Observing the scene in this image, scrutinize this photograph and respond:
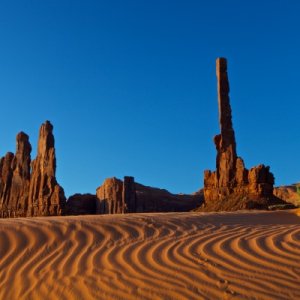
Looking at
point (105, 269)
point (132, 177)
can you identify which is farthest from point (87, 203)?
point (105, 269)

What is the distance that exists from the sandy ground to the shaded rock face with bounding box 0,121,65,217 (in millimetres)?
32549

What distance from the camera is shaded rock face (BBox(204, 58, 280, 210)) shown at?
87.1 ft

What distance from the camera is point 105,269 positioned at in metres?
5.29

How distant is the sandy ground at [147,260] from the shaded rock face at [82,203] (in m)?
36.6

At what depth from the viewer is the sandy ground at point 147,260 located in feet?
15.2

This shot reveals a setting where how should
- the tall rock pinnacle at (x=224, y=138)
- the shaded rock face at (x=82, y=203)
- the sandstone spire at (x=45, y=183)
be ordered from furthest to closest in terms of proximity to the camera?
the shaded rock face at (x=82, y=203) → the sandstone spire at (x=45, y=183) → the tall rock pinnacle at (x=224, y=138)

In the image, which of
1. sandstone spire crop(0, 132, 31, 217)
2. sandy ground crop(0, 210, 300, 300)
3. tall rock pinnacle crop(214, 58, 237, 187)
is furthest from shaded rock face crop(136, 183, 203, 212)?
sandy ground crop(0, 210, 300, 300)

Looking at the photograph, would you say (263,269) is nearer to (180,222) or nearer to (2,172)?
(180,222)

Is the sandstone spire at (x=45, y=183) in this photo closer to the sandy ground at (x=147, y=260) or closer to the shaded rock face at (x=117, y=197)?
the shaded rock face at (x=117, y=197)

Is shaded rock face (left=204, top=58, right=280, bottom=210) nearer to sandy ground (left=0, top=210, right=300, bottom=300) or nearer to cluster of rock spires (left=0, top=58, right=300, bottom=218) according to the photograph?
cluster of rock spires (left=0, top=58, right=300, bottom=218)

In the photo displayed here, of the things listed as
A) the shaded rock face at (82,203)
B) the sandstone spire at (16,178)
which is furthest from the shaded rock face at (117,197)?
the sandstone spire at (16,178)

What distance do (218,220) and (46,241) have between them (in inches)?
129

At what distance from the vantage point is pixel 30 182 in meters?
44.2

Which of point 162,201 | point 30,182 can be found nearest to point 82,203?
point 30,182
